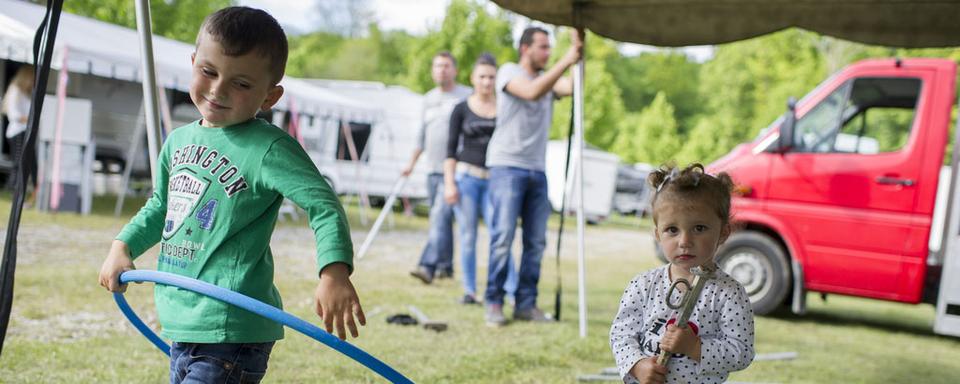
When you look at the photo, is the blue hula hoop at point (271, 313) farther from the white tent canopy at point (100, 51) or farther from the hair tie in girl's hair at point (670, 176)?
the white tent canopy at point (100, 51)

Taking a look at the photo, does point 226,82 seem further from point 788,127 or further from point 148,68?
point 788,127

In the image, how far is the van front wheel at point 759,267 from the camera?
26.1 feet

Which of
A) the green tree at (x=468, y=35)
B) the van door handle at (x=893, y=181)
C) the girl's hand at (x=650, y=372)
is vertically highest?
the green tree at (x=468, y=35)

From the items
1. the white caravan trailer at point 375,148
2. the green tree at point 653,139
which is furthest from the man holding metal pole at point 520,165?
the green tree at point 653,139

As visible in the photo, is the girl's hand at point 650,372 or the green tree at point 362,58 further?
the green tree at point 362,58

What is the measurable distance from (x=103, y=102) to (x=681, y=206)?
16232 mm

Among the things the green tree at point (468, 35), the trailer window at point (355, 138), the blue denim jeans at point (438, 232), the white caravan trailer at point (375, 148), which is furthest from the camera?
the green tree at point (468, 35)

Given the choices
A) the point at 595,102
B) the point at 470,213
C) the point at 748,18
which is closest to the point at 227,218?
the point at 748,18

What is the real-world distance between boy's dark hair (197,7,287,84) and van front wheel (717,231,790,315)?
6304 mm

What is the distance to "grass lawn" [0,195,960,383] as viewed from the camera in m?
4.34

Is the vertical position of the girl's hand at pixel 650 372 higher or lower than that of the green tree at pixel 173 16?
lower

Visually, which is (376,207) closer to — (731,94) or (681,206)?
(681,206)

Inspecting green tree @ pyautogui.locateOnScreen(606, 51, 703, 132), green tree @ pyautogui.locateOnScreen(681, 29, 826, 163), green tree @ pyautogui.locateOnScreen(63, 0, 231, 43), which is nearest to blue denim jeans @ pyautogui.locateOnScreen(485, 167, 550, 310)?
green tree @ pyautogui.locateOnScreen(63, 0, 231, 43)

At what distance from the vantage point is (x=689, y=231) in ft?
7.97
